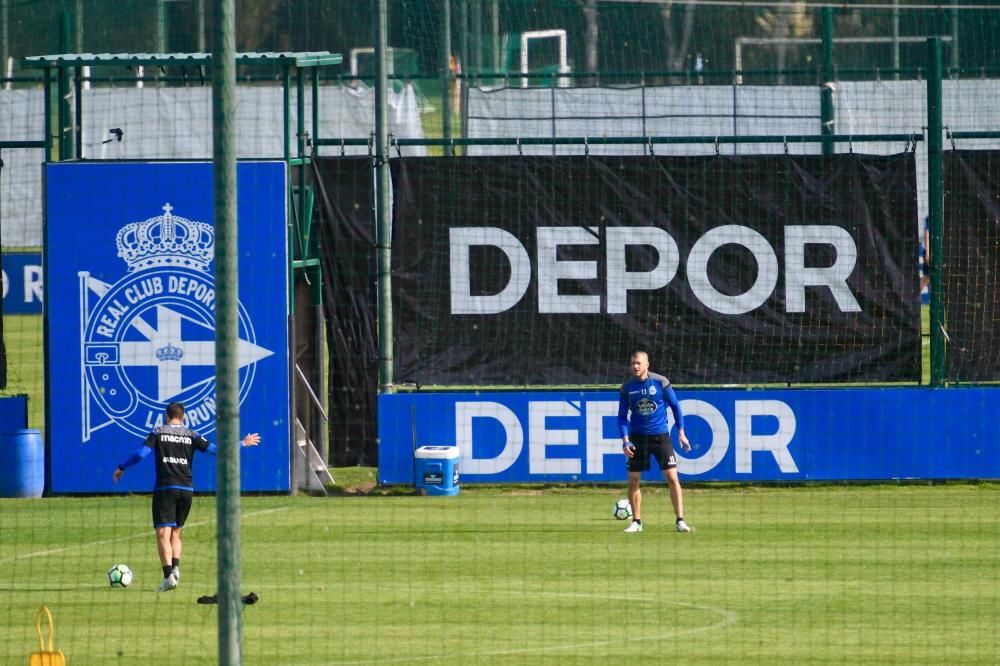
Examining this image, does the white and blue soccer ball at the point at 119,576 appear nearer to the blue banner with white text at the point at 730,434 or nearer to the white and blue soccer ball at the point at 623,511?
the white and blue soccer ball at the point at 623,511

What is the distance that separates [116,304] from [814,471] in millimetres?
8258

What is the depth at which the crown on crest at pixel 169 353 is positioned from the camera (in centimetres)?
1995

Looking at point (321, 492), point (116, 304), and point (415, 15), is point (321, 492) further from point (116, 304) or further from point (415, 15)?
point (415, 15)

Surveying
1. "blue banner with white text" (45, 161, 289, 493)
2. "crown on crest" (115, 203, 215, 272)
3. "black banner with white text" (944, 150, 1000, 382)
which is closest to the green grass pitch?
"blue banner with white text" (45, 161, 289, 493)

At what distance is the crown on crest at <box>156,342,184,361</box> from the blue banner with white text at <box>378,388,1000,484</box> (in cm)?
237

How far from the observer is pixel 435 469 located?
19969 mm

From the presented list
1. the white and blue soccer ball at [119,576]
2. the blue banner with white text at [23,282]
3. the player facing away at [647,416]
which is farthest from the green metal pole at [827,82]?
the blue banner with white text at [23,282]

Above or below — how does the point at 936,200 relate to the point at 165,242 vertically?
above

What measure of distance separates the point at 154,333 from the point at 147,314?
24cm

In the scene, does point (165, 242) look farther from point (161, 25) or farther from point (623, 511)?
point (161, 25)

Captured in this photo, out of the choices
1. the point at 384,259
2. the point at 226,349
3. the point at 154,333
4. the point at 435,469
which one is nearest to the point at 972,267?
the point at 435,469

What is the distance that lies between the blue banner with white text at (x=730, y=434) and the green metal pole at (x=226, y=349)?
42.4 ft

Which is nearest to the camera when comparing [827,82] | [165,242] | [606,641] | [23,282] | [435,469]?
[606,641]

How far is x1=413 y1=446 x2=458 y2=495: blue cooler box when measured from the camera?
1994cm
